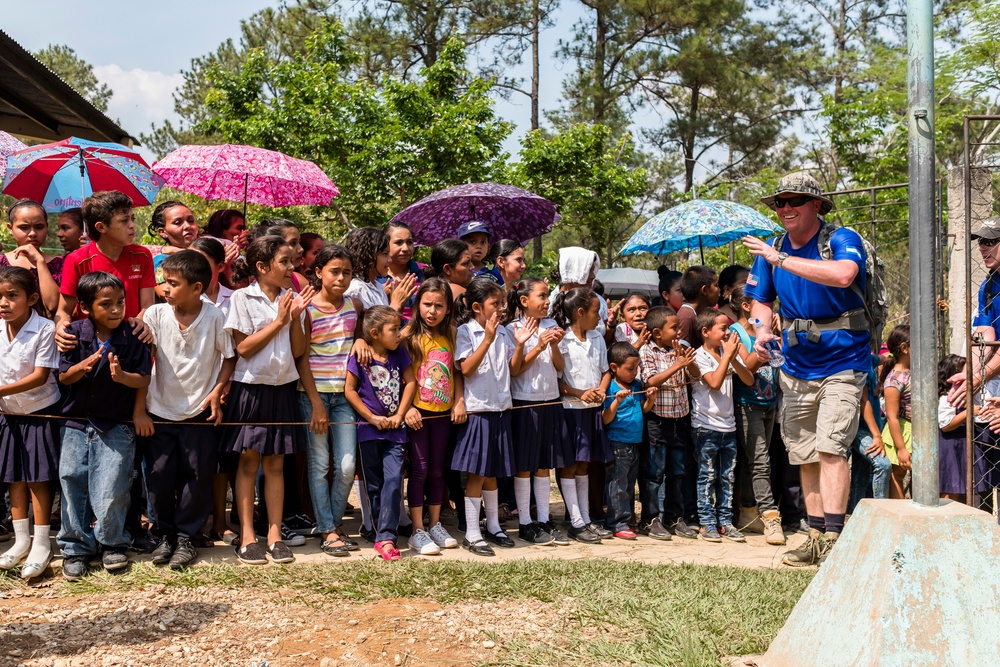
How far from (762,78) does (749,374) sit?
21186mm

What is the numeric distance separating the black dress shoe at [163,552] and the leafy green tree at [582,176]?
10994mm

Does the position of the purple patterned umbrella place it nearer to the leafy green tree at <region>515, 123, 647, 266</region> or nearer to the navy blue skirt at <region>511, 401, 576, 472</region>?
the navy blue skirt at <region>511, 401, 576, 472</region>

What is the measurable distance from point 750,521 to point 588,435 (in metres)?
1.41

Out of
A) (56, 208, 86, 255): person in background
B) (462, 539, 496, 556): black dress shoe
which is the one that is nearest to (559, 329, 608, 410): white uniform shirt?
(462, 539, 496, 556): black dress shoe

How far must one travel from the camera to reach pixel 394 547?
207 inches

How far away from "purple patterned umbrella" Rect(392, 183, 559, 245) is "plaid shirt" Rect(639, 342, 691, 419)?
1.87m

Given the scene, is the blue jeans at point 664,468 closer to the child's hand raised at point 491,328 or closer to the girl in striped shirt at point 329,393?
the child's hand raised at point 491,328

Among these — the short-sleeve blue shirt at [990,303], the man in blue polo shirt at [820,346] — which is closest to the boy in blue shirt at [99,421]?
the man in blue polo shirt at [820,346]

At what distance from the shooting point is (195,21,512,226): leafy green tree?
564 inches

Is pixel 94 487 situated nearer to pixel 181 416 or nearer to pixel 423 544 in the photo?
pixel 181 416

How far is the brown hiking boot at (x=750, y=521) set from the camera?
646 cm

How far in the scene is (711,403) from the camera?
6266mm

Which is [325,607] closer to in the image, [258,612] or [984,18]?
[258,612]

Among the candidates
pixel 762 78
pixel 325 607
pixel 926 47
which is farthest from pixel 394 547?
pixel 762 78
